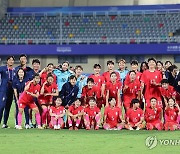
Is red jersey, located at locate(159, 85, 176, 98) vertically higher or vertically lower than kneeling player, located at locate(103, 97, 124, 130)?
higher

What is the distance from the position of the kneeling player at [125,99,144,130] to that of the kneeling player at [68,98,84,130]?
1.04 meters

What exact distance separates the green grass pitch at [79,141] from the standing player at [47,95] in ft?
2.12

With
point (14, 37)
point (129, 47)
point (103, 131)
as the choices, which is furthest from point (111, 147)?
point (14, 37)

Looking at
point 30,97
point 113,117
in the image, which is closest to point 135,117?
point 113,117

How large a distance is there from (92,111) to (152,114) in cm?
130

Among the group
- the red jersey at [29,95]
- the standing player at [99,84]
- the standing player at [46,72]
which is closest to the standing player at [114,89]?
the standing player at [99,84]

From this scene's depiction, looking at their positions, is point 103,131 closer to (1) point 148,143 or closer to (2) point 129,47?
(1) point 148,143

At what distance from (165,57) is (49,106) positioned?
2494 centimetres

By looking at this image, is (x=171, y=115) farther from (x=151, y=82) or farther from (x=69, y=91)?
(x=69, y=91)

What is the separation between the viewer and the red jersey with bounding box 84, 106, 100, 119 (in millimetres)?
11625

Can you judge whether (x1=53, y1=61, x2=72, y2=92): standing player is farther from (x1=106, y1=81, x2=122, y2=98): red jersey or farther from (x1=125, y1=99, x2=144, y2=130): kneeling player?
(x1=125, y1=99, x2=144, y2=130): kneeling player

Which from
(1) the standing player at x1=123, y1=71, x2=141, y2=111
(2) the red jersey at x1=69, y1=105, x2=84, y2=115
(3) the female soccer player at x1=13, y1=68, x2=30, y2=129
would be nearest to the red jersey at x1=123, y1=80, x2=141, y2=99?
(1) the standing player at x1=123, y1=71, x2=141, y2=111

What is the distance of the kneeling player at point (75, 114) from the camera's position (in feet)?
38.0

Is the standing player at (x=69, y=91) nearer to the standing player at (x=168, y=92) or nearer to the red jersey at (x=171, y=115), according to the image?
the standing player at (x=168, y=92)
